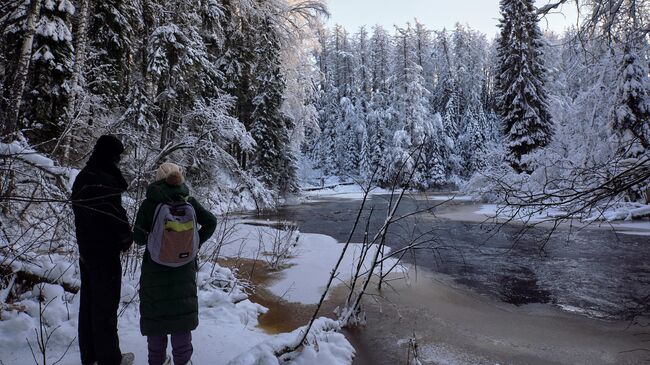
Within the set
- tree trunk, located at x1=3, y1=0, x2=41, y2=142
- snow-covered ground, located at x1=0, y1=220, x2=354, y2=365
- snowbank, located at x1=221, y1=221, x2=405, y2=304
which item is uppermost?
tree trunk, located at x1=3, y1=0, x2=41, y2=142

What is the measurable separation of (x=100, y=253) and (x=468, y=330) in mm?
4390

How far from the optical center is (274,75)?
18.9m

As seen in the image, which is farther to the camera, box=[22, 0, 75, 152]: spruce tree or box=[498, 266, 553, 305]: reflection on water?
box=[22, 0, 75, 152]: spruce tree

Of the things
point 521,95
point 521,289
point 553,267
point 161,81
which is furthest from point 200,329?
point 521,95

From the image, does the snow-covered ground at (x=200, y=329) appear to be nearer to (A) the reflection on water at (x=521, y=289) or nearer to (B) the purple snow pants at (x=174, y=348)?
(B) the purple snow pants at (x=174, y=348)

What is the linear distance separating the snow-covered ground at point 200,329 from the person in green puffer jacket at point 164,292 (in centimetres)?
49

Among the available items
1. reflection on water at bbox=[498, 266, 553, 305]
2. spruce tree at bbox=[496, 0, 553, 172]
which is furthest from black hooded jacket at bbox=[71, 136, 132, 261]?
spruce tree at bbox=[496, 0, 553, 172]

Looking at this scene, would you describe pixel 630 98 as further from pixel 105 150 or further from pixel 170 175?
pixel 105 150

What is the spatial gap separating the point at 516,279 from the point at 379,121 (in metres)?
32.7

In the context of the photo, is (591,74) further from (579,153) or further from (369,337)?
(369,337)

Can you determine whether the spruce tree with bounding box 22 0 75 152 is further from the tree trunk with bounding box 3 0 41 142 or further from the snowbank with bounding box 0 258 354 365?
the snowbank with bounding box 0 258 354 365

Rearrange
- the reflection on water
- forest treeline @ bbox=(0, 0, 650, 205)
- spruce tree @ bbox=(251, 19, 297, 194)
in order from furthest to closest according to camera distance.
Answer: spruce tree @ bbox=(251, 19, 297, 194)
the reflection on water
forest treeline @ bbox=(0, 0, 650, 205)

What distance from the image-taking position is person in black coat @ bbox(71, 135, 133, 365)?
2.69 metres

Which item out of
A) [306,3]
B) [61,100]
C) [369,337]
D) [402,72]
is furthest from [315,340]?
[402,72]
